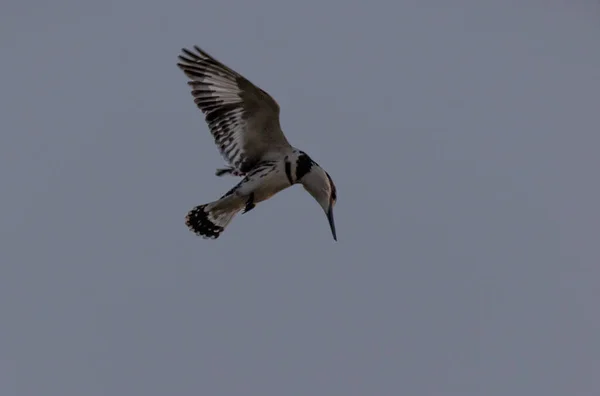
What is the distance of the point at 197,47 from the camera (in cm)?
1034

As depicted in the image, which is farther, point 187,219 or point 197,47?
point 187,219

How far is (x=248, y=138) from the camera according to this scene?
34.5ft

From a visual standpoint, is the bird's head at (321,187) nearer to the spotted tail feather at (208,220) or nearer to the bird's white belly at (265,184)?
the bird's white belly at (265,184)

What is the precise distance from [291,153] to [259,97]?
0.61 meters

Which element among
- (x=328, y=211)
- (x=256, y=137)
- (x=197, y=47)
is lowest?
(x=328, y=211)

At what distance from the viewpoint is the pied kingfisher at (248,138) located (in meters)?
10.3

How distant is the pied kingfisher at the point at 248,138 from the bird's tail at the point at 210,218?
17cm

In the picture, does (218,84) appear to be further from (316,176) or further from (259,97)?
(316,176)

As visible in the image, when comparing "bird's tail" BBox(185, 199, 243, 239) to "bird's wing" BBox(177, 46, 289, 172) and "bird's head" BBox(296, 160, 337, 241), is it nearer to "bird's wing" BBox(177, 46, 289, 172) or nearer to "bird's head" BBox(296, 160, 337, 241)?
"bird's wing" BBox(177, 46, 289, 172)

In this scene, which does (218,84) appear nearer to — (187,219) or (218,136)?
(218,136)

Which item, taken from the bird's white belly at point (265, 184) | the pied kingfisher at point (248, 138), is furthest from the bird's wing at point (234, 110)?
the bird's white belly at point (265, 184)

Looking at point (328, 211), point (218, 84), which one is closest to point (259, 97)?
point (218, 84)

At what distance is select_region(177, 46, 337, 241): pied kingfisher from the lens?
10.3 meters

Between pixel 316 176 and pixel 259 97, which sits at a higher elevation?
pixel 259 97
